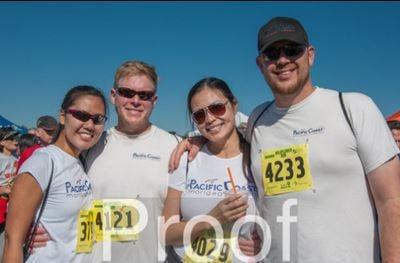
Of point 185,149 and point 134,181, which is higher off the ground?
point 185,149

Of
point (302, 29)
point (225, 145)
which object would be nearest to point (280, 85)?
point (302, 29)

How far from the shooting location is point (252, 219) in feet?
10.8

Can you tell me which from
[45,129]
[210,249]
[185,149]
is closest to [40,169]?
[185,149]

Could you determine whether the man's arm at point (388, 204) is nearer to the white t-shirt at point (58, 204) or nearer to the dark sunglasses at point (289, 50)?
the dark sunglasses at point (289, 50)

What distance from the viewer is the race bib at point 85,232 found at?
3270 millimetres

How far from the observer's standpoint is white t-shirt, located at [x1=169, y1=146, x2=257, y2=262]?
10.8ft

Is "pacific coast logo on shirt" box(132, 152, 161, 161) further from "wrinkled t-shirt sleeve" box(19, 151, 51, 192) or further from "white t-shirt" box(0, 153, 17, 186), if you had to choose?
"white t-shirt" box(0, 153, 17, 186)

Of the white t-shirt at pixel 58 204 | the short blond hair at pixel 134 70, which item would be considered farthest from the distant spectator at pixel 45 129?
the white t-shirt at pixel 58 204

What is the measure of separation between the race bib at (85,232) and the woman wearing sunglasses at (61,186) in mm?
27

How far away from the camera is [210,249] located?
3.28 meters

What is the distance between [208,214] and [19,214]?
1.34 metres

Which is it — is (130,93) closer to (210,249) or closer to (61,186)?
(61,186)

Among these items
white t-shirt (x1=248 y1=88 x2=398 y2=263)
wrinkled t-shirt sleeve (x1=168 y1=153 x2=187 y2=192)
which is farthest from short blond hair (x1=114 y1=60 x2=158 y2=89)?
white t-shirt (x1=248 y1=88 x2=398 y2=263)

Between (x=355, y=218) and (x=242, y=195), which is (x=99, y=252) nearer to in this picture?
(x=242, y=195)
